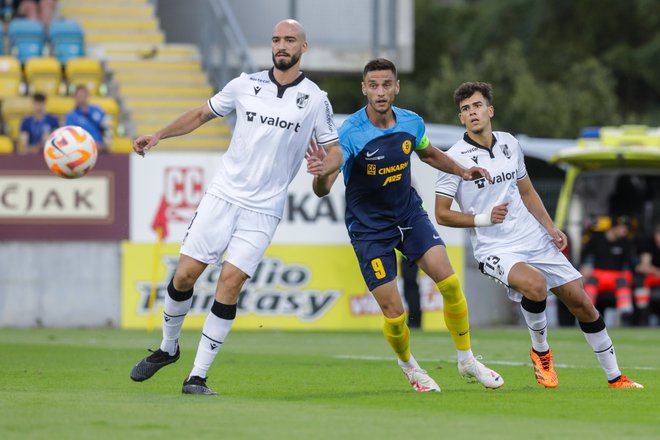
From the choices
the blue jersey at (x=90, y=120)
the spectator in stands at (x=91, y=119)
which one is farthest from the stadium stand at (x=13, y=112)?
the blue jersey at (x=90, y=120)

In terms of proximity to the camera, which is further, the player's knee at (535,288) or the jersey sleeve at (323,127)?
the player's knee at (535,288)

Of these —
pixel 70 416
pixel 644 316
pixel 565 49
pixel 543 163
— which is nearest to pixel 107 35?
pixel 543 163

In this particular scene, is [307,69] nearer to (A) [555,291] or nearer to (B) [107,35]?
(B) [107,35]

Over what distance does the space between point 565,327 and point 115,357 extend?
35.0ft

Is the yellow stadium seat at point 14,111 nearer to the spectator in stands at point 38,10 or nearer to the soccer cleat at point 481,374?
the spectator in stands at point 38,10

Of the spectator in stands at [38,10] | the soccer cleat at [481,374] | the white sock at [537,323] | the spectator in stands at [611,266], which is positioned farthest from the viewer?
the spectator in stands at [38,10]

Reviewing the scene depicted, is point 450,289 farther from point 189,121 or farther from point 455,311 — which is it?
point 189,121

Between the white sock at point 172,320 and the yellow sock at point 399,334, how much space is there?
1.43 meters

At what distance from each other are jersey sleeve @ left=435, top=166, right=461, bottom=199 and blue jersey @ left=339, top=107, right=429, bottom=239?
10.5 inches

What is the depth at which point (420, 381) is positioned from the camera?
36.1ft

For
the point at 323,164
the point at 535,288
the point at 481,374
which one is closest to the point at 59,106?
the point at 535,288

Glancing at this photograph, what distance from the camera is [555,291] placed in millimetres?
11383

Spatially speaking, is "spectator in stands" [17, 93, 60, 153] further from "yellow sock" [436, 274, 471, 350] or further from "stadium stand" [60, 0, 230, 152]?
"yellow sock" [436, 274, 471, 350]

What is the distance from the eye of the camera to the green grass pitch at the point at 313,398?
8312mm
